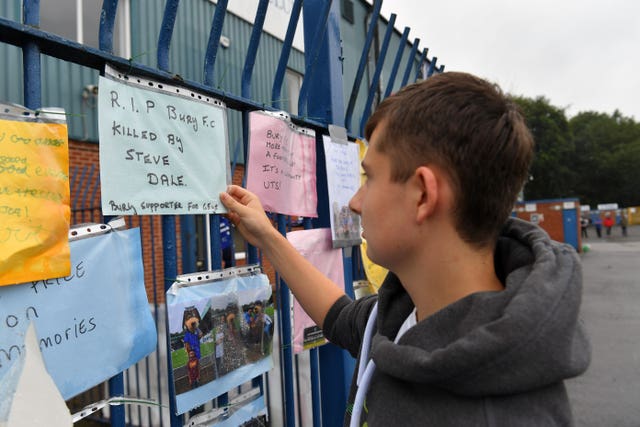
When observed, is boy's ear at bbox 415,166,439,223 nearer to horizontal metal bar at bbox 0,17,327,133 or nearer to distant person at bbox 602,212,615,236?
horizontal metal bar at bbox 0,17,327,133

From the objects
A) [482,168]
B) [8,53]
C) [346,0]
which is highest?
[346,0]

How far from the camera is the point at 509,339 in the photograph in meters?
0.80

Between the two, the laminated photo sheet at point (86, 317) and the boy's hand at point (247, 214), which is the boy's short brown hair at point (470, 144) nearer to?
the boy's hand at point (247, 214)

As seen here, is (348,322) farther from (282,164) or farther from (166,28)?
(166,28)

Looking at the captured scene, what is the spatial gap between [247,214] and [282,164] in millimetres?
351

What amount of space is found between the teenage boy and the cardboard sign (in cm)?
62

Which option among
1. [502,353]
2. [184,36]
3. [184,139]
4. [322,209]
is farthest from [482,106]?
[184,36]

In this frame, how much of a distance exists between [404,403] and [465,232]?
39 centimetres

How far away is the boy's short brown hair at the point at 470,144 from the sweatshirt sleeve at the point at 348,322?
0.54 metres

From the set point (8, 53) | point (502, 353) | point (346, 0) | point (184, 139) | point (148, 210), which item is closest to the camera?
point (502, 353)

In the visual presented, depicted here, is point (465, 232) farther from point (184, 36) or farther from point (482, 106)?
point (184, 36)

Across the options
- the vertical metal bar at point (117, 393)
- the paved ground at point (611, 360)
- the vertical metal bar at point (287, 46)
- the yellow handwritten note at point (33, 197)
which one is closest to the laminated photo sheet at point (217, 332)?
the vertical metal bar at point (117, 393)

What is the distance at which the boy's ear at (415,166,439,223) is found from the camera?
0.99m

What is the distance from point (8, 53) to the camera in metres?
5.68
